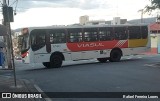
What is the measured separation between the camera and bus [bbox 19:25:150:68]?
2539 cm

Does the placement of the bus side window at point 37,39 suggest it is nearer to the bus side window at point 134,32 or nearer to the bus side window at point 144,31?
the bus side window at point 134,32

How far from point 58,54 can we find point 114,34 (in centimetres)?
506

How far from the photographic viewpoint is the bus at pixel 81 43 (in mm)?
25391

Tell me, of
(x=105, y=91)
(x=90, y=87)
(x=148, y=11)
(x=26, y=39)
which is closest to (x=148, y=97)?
(x=105, y=91)

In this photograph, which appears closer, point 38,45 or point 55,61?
point 38,45

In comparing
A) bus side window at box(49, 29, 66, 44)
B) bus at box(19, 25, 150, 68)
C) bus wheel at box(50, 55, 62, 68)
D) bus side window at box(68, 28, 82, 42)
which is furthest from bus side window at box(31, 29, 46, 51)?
bus side window at box(68, 28, 82, 42)

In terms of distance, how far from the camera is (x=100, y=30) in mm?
28172

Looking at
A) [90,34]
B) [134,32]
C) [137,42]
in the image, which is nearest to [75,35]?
[90,34]

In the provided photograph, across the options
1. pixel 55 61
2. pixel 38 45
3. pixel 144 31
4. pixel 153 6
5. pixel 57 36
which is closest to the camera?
pixel 153 6

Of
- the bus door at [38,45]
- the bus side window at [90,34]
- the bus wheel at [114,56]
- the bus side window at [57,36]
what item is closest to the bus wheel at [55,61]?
the bus door at [38,45]

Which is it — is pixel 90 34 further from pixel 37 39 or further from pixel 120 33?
pixel 37 39

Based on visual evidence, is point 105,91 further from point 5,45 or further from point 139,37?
point 5,45

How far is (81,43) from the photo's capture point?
27094 mm

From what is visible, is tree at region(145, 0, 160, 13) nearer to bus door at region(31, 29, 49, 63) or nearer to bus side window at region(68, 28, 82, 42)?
bus side window at region(68, 28, 82, 42)
